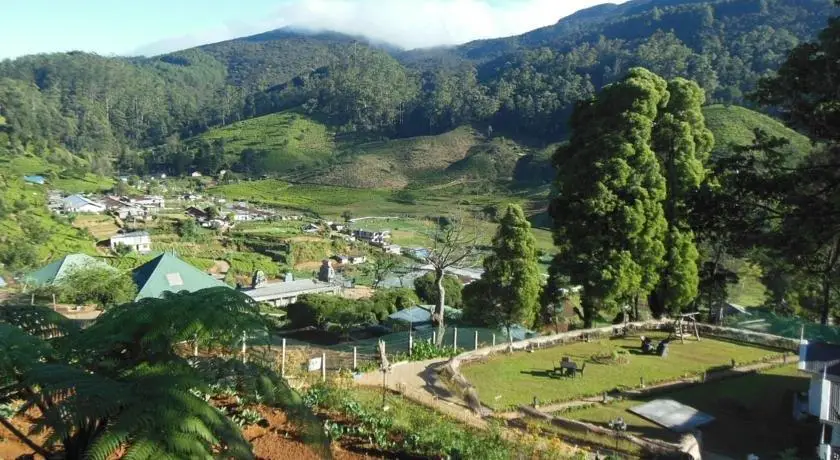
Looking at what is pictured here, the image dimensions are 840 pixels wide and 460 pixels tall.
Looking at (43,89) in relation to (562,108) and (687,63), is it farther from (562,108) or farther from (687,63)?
(687,63)

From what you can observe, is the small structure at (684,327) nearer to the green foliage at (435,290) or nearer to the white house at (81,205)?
the green foliage at (435,290)

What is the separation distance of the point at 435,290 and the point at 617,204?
17181mm

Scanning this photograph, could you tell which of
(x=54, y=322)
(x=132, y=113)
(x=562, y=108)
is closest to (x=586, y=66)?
(x=562, y=108)

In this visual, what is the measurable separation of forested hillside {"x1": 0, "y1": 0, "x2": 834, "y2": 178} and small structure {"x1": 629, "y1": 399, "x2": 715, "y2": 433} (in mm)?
92268

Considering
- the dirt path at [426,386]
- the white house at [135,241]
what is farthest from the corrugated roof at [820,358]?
the white house at [135,241]

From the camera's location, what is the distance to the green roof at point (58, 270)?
2904cm

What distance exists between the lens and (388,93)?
5950 inches

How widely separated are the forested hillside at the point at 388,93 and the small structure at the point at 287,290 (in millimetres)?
73044

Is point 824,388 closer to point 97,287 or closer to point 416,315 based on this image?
point 416,315

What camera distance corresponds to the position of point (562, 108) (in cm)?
11569

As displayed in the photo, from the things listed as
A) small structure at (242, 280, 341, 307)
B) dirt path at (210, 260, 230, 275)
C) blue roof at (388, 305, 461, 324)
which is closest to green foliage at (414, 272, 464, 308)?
blue roof at (388, 305, 461, 324)

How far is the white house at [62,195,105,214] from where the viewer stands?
68287 millimetres

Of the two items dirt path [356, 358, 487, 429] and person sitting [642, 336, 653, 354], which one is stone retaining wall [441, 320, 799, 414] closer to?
dirt path [356, 358, 487, 429]

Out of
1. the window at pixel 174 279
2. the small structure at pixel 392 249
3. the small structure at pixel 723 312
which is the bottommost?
the small structure at pixel 392 249
